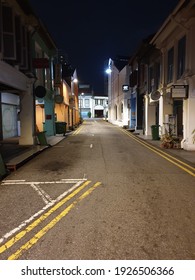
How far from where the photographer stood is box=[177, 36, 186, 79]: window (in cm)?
1497

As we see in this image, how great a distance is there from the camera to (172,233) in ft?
14.1

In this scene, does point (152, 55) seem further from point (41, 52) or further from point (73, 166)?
point (73, 166)

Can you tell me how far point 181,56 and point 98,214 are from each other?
43.4ft

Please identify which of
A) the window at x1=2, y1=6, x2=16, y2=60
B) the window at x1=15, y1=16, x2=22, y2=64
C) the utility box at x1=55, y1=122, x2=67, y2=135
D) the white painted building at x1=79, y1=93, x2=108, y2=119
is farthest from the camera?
the white painted building at x1=79, y1=93, x2=108, y2=119

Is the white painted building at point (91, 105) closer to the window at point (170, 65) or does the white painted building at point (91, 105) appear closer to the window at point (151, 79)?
the window at point (151, 79)

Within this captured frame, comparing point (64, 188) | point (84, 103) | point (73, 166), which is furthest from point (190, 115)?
point (84, 103)

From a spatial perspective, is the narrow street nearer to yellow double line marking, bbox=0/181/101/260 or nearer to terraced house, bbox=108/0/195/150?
yellow double line marking, bbox=0/181/101/260

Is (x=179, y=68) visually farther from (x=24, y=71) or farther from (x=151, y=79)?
(x=24, y=71)

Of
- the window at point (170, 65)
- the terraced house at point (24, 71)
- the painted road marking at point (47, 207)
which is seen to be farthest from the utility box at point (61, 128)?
the painted road marking at point (47, 207)

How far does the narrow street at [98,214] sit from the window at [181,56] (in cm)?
843

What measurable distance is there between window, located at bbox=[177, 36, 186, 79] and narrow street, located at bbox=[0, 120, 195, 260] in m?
8.43

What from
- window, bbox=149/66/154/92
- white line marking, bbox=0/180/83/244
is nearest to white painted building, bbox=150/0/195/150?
window, bbox=149/66/154/92
